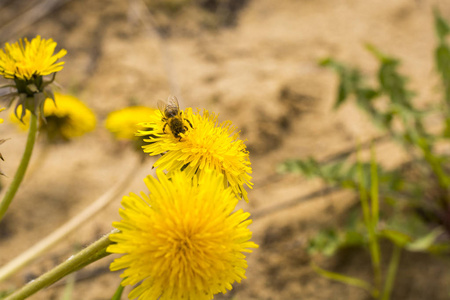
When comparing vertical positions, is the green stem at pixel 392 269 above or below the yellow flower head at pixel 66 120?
below

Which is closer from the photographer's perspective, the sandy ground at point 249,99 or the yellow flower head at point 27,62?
the yellow flower head at point 27,62

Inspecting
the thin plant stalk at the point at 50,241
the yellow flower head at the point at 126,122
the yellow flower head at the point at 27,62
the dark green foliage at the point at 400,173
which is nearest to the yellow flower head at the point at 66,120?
the yellow flower head at the point at 126,122

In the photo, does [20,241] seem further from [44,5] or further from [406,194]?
[406,194]

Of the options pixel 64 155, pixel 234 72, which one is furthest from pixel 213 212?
pixel 234 72

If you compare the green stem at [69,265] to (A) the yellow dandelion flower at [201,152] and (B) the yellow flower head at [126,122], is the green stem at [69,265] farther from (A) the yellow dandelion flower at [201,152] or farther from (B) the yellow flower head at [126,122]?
(B) the yellow flower head at [126,122]

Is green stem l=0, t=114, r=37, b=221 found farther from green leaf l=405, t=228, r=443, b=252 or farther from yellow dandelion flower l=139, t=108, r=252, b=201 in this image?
green leaf l=405, t=228, r=443, b=252

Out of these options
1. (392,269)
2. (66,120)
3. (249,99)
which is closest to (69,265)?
(66,120)

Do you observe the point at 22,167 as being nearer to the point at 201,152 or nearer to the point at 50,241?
the point at 201,152
